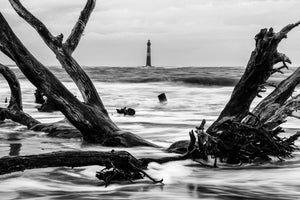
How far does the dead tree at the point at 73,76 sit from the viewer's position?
6.16 m

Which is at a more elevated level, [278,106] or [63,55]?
[63,55]

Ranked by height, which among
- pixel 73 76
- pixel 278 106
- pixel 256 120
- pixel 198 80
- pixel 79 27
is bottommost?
pixel 256 120

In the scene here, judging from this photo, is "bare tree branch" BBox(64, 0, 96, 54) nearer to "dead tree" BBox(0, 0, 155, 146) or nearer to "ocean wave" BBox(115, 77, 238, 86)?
"dead tree" BBox(0, 0, 155, 146)

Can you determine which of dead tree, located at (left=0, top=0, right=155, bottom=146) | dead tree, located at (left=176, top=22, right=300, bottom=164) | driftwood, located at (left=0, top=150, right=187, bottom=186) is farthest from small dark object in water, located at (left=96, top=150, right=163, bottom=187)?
dead tree, located at (left=0, top=0, right=155, bottom=146)

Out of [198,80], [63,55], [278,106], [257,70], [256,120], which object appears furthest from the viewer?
[198,80]

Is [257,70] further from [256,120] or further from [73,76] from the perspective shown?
[73,76]

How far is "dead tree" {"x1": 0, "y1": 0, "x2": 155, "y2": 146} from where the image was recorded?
243 inches

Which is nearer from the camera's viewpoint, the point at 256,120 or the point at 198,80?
the point at 256,120

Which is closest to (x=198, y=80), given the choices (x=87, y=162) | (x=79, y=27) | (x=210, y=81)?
(x=210, y=81)

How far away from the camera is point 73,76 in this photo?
6914mm

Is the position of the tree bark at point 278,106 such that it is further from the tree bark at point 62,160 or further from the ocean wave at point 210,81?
the ocean wave at point 210,81

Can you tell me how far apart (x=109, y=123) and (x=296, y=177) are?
253 centimetres

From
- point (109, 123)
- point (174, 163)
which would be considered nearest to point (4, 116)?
point (109, 123)

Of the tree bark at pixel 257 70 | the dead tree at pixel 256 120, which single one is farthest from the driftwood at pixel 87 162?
the tree bark at pixel 257 70
